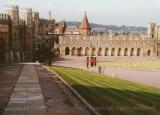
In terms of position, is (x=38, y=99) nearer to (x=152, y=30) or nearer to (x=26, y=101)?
(x=26, y=101)

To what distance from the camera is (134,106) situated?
18781 millimetres

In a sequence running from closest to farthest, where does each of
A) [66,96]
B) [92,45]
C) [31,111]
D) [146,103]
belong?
[31,111] → [146,103] → [66,96] → [92,45]

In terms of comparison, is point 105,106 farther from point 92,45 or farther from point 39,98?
point 92,45

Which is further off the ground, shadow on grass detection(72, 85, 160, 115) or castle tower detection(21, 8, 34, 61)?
castle tower detection(21, 8, 34, 61)

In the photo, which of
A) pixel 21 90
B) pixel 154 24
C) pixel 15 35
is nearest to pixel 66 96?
pixel 21 90

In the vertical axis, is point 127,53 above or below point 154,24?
below

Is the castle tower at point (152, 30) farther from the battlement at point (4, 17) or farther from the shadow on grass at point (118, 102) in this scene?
the shadow on grass at point (118, 102)

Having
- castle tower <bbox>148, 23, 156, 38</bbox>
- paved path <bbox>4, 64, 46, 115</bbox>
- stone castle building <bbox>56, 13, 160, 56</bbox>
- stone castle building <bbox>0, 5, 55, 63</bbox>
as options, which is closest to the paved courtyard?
paved path <bbox>4, 64, 46, 115</bbox>

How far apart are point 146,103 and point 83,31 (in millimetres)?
115031

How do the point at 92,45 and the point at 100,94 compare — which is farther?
the point at 92,45

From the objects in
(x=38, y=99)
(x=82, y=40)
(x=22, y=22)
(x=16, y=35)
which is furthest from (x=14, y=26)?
(x=38, y=99)

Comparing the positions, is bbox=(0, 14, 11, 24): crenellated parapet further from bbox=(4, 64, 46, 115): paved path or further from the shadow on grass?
the shadow on grass

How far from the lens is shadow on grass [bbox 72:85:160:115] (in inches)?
688

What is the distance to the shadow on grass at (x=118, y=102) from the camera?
1747 centimetres
